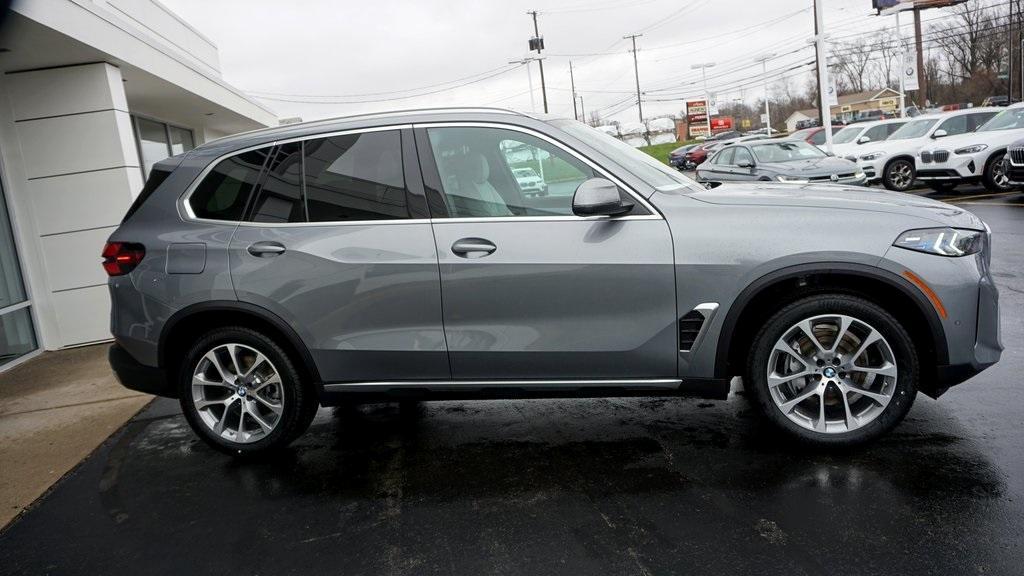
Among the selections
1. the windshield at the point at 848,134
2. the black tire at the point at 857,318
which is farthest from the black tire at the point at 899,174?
the black tire at the point at 857,318

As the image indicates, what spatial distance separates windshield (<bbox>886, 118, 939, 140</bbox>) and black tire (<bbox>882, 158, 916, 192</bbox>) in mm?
798

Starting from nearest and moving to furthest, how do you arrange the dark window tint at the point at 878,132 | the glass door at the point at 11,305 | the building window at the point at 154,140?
the glass door at the point at 11,305 < the building window at the point at 154,140 < the dark window tint at the point at 878,132

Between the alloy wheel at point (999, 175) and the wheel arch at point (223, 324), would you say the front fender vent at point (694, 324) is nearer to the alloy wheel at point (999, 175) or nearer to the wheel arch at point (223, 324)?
the wheel arch at point (223, 324)

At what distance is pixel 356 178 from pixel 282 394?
128 centimetres

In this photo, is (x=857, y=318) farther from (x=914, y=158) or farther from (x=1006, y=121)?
(x=914, y=158)

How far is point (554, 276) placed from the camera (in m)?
3.73

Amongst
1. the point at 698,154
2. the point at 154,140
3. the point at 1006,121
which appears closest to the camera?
the point at 154,140

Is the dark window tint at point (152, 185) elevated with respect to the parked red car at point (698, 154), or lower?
elevated

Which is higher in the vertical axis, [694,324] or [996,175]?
[694,324]

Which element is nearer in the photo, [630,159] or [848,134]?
[630,159]

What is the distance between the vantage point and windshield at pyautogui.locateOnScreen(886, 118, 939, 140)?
17.2 m

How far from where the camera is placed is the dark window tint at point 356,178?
399 centimetres

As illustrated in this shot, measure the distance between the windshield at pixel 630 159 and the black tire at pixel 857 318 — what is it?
882mm

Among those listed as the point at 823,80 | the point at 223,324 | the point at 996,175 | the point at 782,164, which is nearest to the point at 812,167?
the point at 782,164
